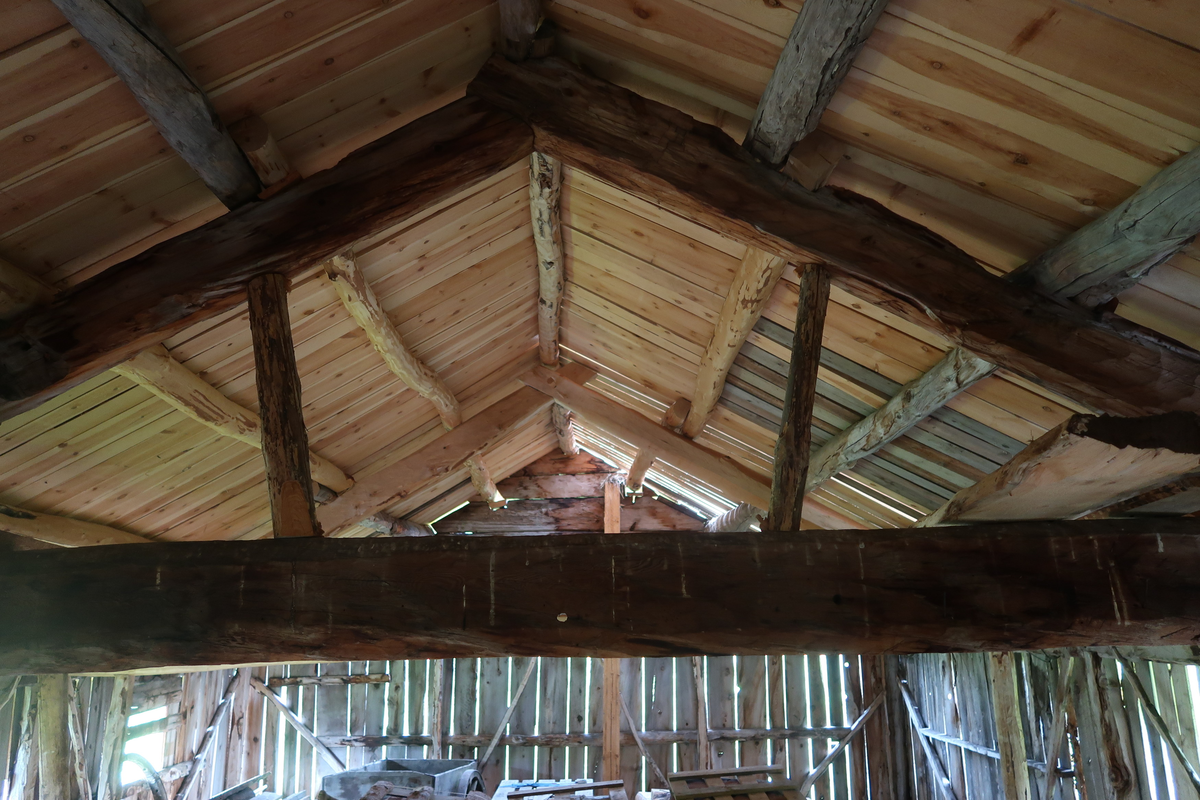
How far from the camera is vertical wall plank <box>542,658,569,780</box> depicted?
25.8 ft

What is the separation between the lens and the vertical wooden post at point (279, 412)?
2213 mm

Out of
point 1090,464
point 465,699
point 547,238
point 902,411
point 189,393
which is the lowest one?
point 465,699

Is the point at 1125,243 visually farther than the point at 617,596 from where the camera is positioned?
No

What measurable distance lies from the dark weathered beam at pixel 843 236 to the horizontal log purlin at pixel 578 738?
21.7 ft

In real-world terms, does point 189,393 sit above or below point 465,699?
above

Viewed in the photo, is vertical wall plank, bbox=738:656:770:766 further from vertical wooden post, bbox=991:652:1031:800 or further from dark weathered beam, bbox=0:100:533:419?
dark weathered beam, bbox=0:100:533:419

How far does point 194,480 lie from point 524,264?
211cm

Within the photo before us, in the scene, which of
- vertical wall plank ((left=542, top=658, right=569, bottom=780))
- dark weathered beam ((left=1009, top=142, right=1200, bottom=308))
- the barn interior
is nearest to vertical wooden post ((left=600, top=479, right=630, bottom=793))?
vertical wall plank ((left=542, top=658, right=569, bottom=780))

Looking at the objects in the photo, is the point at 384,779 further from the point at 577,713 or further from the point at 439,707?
the point at 577,713

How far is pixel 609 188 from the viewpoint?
2.94 metres

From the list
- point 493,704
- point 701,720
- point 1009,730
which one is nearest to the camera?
point 1009,730

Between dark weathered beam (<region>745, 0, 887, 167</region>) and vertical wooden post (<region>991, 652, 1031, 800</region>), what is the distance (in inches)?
163

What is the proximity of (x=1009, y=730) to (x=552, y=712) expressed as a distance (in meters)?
4.66

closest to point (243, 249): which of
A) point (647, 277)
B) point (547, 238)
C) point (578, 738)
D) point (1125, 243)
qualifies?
point (547, 238)
